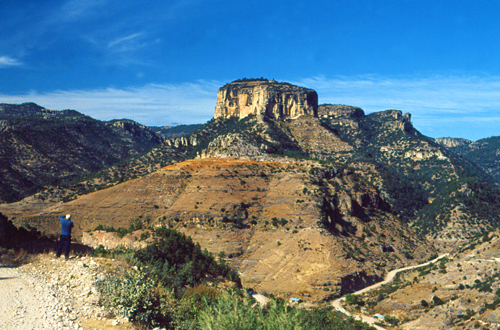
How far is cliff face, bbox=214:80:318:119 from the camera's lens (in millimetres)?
134125

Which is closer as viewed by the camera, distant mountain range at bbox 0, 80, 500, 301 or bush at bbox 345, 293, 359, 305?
bush at bbox 345, 293, 359, 305

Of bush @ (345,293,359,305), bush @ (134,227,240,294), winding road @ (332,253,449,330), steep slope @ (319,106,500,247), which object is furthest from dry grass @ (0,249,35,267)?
steep slope @ (319,106,500,247)

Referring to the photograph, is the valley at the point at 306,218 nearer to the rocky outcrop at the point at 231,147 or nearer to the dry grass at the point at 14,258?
the rocky outcrop at the point at 231,147

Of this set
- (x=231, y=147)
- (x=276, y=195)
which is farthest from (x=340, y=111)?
(x=276, y=195)

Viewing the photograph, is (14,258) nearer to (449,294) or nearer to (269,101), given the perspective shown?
(449,294)

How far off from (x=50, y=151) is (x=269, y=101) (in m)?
71.0

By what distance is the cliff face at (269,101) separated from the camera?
440 feet

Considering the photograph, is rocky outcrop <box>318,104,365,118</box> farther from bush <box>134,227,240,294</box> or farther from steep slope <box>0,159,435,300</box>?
bush <box>134,227,240,294</box>

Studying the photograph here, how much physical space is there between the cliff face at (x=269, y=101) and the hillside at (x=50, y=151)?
49.6 m

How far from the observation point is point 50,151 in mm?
133000

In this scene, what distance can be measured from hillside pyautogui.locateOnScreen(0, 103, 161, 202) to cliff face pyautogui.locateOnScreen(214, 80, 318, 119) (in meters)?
49.6

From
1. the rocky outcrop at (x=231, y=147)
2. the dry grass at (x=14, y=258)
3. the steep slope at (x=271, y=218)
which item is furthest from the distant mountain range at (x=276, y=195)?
the dry grass at (x=14, y=258)

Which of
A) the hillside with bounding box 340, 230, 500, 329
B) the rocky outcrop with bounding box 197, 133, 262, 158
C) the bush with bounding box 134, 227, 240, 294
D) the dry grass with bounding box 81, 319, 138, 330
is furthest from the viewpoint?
the rocky outcrop with bounding box 197, 133, 262, 158

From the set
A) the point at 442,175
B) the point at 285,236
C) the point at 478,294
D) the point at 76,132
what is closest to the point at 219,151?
the point at 285,236
